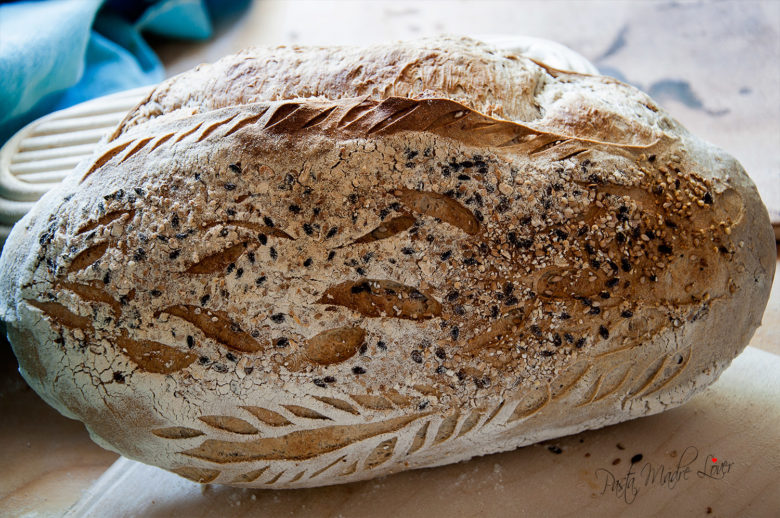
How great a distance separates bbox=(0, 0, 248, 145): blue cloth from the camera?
5.65ft

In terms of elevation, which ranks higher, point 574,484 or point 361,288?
point 361,288

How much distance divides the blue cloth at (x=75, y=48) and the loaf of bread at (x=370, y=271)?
0.82m

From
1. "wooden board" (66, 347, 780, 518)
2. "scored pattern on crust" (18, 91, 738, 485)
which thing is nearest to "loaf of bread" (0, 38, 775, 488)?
"scored pattern on crust" (18, 91, 738, 485)

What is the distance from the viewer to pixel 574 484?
3.83ft

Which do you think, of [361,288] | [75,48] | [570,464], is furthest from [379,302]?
[75,48]

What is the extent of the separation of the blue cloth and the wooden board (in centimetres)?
107

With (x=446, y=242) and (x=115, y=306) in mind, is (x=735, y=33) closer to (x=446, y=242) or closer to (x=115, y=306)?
(x=446, y=242)

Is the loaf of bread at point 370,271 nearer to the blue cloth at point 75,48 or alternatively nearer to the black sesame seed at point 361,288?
the black sesame seed at point 361,288

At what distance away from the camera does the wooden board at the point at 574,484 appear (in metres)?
1.13

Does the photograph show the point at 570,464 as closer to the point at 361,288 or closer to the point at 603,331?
the point at 603,331

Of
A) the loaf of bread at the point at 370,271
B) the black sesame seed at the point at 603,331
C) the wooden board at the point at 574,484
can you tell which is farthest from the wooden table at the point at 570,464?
the black sesame seed at the point at 603,331

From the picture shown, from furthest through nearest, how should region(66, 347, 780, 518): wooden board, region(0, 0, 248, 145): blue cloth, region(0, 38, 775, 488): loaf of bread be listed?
1. region(0, 0, 248, 145): blue cloth
2. region(66, 347, 780, 518): wooden board
3. region(0, 38, 775, 488): loaf of bread

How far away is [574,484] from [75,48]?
1.74 metres

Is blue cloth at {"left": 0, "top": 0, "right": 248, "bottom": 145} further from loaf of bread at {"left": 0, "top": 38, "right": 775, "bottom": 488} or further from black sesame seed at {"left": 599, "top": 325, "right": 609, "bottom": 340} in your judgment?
black sesame seed at {"left": 599, "top": 325, "right": 609, "bottom": 340}
